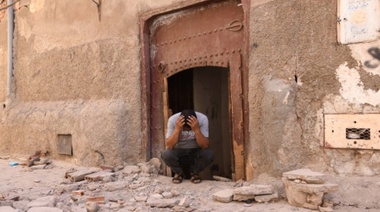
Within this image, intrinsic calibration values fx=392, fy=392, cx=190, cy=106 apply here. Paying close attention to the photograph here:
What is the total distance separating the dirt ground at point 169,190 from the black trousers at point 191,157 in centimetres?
17

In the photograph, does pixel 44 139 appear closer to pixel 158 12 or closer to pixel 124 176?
pixel 124 176

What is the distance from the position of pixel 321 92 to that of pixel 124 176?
7.94ft

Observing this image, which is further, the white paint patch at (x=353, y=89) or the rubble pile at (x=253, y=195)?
the rubble pile at (x=253, y=195)

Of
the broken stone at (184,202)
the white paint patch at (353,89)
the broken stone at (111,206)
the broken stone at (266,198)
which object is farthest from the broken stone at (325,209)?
the broken stone at (111,206)

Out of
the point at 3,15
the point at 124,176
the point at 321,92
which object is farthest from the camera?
the point at 3,15

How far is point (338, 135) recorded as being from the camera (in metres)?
3.37

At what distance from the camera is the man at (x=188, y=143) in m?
4.23

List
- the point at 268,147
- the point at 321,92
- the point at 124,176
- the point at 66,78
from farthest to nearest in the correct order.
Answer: the point at 66,78 → the point at 124,176 → the point at 268,147 → the point at 321,92

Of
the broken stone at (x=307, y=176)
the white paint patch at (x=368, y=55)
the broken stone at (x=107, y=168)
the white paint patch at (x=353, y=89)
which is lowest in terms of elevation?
the broken stone at (x=107, y=168)

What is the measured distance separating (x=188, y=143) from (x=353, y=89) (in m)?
1.84

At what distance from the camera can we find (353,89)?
329 cm

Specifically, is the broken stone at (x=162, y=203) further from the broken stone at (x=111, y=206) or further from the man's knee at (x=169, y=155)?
the man's knee at (x=169, y=155)

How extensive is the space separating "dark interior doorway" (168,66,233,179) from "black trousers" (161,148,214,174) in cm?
141

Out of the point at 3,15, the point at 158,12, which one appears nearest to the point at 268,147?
the point at 158,12
